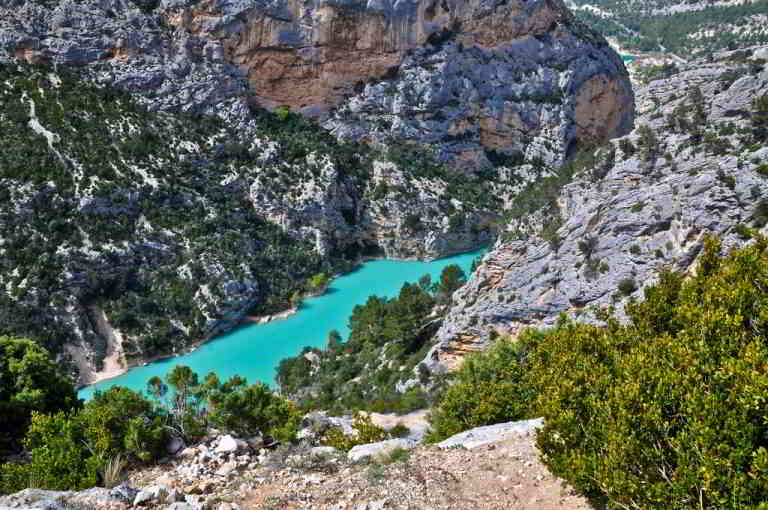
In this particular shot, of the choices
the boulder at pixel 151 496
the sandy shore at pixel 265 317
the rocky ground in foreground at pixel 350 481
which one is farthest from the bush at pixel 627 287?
the sandy shore at pixel 265 317

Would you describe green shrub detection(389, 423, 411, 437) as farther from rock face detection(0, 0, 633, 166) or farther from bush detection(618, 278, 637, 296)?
rock face detection(0, 0, 633, 166)

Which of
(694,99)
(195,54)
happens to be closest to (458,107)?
(195,54)

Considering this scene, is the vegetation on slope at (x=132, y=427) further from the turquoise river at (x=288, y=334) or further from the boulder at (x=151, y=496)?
the turquoise river at (x=288, y=334)

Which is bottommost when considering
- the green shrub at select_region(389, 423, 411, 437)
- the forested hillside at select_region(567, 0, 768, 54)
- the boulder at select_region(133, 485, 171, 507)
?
the green shrub at select_region(389, 423, 411, 437)

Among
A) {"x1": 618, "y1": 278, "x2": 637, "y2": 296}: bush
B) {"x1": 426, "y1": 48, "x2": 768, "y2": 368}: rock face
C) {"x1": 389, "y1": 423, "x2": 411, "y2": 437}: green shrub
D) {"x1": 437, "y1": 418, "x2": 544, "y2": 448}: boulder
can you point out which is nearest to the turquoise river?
{"x1": 426, "y1": 48, "x2": 768, "y2": 368}: rock face

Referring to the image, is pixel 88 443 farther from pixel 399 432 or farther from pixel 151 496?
pixel 399 432

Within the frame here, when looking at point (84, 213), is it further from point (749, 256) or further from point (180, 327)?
point (749, 256)
